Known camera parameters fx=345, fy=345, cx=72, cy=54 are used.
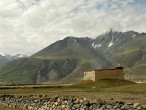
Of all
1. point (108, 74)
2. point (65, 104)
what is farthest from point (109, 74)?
point (65, 104)

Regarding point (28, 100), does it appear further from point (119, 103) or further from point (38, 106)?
point (119, 103)

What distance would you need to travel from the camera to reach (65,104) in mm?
34688

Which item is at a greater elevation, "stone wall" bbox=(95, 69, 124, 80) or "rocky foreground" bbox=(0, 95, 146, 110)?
"stone wall" bbox=(95, 69, 124, 80)

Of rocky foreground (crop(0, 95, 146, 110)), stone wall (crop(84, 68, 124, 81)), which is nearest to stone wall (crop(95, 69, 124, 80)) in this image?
stone wall (crop(84, 68, 124, 81))

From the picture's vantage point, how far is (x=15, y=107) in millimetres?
47531

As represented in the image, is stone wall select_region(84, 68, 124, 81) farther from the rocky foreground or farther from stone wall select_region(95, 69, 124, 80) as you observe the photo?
the rocky foreground

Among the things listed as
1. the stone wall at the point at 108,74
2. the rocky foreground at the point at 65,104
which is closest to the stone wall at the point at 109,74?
the stone wall at the point at 108,74

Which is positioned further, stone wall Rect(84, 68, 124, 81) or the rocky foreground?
stone wall Rect(84, 68, 124, 81)

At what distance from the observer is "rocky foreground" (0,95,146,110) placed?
2733 centimetres

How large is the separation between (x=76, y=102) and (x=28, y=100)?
42.9ft

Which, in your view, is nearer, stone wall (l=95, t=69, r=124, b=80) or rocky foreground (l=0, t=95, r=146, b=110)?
rocky foreground (l=0, t=95, r=146, b=110)

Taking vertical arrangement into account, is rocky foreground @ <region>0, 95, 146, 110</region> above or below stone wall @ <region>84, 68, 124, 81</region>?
below

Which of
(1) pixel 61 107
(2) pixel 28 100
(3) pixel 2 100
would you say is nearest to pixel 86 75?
(3) pixel 2 100

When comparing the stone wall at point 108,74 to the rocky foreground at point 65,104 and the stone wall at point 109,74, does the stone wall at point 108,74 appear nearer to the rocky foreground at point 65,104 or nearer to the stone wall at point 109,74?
the stone wall at point 109,74
